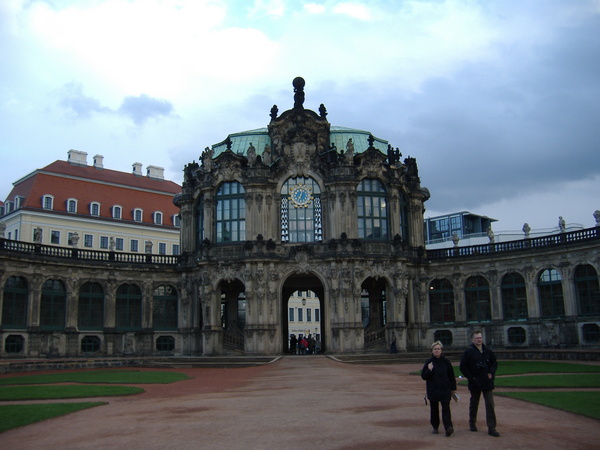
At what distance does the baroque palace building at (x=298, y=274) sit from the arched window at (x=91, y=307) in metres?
0.12

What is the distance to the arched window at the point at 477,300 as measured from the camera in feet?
197

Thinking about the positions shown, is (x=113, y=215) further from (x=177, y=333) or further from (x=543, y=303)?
(x=543, y=303)

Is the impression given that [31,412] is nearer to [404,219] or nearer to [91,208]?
[404,219]

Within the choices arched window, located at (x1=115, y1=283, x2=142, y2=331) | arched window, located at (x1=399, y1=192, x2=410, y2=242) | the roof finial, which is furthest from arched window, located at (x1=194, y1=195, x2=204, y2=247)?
arched window, located at (x1=399, y1=192, x2=410, y2=242)

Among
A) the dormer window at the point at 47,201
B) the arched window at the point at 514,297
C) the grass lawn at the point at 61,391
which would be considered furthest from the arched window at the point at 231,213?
the dormer window at the point at 47,201

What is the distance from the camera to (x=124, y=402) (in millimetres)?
22938

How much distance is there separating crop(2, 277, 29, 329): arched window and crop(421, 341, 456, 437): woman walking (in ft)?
153

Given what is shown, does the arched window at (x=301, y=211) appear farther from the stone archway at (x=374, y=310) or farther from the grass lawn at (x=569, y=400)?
the grass lawn at (x=569, y=400)

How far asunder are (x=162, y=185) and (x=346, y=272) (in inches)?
2087

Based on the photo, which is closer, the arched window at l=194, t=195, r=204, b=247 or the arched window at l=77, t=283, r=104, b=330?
the arched window at l=77, t=283, r=104, b=330

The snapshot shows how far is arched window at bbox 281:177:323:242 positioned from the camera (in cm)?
5853

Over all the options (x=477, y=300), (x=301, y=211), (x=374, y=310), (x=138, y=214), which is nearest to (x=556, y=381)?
(x=477, y=300)

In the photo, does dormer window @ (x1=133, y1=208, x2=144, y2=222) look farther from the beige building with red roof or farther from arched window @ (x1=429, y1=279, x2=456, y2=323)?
arched window @ (x1=429, y1=279, x2=456, y2=323)

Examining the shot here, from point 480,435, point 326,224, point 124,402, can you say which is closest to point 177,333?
point 326,224
